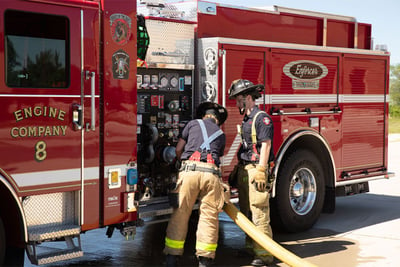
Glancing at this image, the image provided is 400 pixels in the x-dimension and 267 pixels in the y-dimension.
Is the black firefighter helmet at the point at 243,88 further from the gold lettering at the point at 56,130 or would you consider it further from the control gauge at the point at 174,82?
the gold lettering at the point at 56,130

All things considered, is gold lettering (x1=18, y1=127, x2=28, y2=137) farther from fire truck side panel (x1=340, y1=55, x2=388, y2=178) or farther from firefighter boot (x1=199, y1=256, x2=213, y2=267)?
fire truck side panel (x1=340, y1=55, x2=388, y2=178)

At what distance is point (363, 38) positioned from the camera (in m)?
9.45

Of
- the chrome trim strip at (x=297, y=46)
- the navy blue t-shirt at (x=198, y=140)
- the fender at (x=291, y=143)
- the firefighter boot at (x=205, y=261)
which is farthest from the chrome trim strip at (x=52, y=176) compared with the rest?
the fender at (x=291, y=143)

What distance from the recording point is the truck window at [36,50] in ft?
16.9

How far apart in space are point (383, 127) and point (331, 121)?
4.28 ft

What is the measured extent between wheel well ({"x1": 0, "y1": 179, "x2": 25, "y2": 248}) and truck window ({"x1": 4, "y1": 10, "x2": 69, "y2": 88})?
→ 0.87m

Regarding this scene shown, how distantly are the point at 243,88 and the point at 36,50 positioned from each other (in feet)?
7.64

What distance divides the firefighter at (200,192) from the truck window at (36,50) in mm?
1459

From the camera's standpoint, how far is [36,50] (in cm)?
536

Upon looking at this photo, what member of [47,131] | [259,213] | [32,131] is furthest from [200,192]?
[32,131]

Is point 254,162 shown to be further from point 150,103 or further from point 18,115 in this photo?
point 18,115

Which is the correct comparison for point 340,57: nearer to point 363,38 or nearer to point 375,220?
point 363,38

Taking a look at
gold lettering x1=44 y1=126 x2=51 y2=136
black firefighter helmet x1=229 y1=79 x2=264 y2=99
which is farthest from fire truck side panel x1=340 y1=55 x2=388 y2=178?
gold lettering x1=44 y1=126 x2=51 y2=136

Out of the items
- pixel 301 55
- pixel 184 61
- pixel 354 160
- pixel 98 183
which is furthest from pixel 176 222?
pixel 354 160
